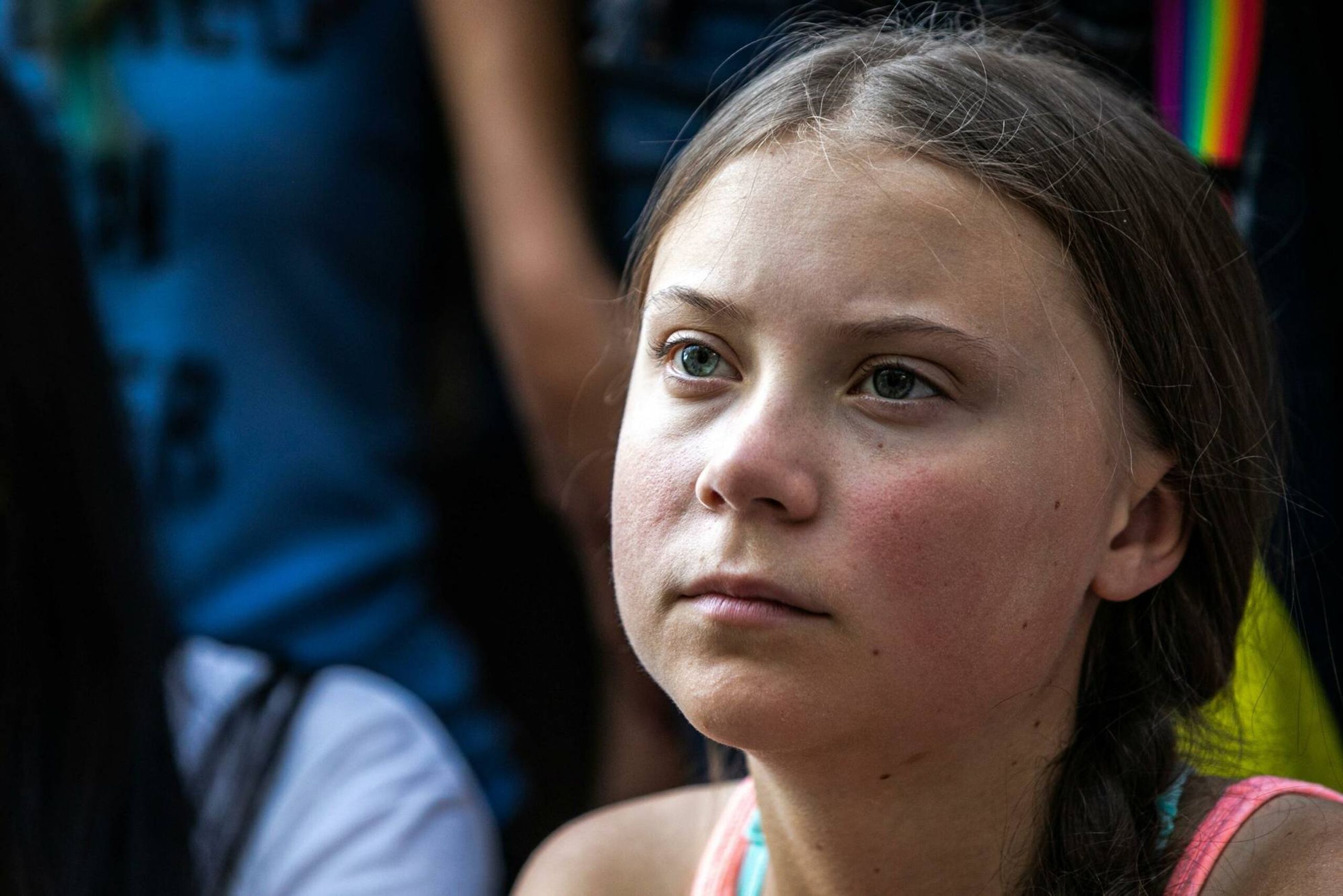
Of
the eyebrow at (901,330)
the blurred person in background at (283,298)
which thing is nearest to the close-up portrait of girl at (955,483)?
the eyebrow at (901,330)

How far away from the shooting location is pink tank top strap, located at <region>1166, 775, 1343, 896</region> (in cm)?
124

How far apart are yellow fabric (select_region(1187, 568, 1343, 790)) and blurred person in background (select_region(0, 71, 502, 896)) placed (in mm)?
1025

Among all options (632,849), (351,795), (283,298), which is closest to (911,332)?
(632,849)

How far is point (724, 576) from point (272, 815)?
1.09m

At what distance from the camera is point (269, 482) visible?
2314mm

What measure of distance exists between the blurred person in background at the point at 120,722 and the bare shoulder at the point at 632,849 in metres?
0.51

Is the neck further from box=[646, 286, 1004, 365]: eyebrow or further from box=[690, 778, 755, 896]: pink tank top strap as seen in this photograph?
box=[646, 286, 1004, 365]: eyebrow

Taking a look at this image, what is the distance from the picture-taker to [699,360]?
49.9 inches

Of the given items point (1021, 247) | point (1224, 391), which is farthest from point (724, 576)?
point (1224, 391)

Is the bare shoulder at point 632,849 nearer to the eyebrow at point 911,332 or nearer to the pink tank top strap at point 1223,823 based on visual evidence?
the pink tank top strap at point 1223,823

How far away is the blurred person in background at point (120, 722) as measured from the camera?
1863 millimetres

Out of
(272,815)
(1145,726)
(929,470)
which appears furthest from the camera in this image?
(272,815)

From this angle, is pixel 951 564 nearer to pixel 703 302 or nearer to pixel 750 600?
pixel 750 600

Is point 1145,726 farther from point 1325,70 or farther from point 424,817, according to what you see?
point 424,817
